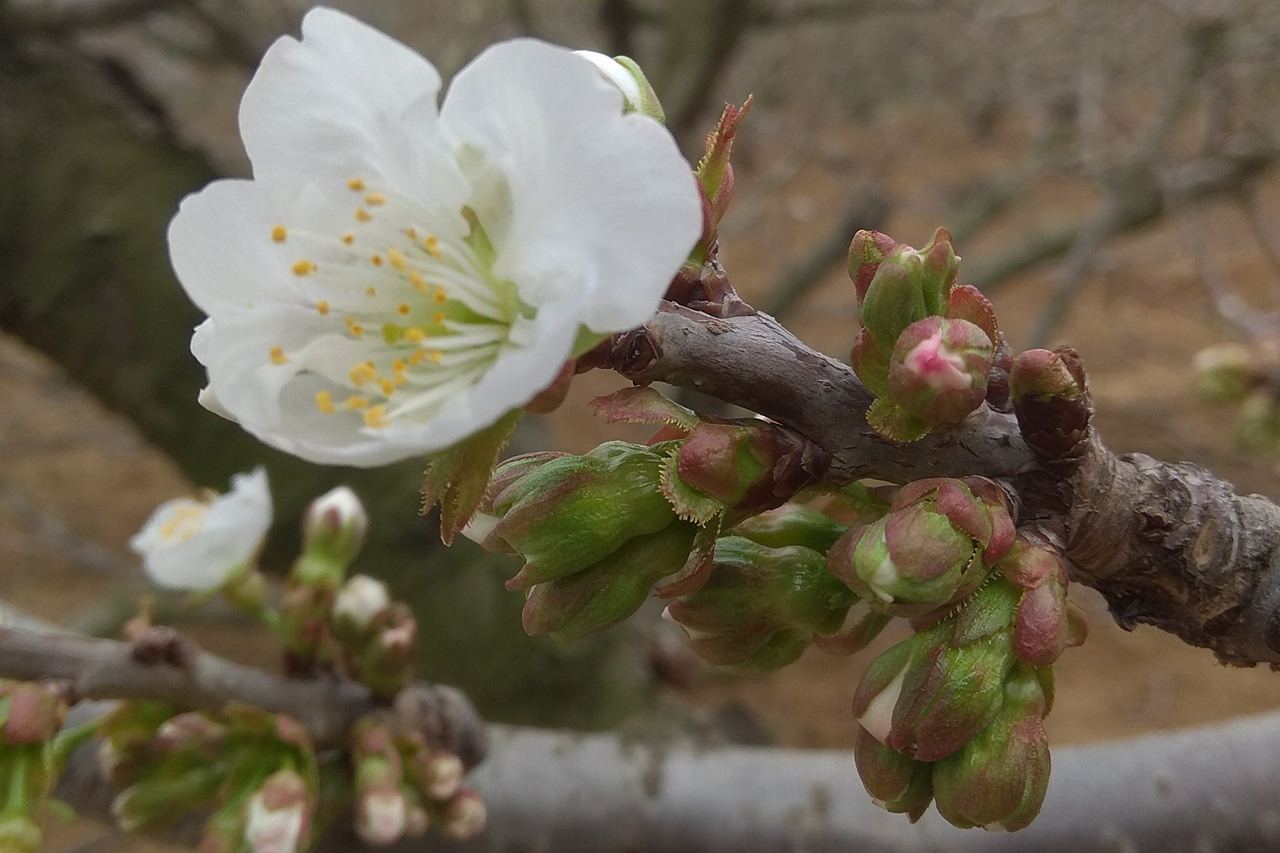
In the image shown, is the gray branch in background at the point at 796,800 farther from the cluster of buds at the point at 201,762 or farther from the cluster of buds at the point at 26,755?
the cluster of buds at the point at 26,755

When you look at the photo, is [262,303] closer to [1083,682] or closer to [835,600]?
[835,600]

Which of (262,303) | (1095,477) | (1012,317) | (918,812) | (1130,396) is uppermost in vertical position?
(1095,477)

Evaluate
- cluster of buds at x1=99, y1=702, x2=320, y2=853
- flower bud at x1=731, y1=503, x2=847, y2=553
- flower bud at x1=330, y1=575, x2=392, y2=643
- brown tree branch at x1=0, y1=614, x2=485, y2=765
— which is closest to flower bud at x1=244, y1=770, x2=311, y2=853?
cluster of buds at x1=99, y1=702, x2=320, y2=853

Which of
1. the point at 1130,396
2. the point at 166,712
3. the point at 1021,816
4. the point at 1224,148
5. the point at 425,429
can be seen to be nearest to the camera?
the point at 425,429

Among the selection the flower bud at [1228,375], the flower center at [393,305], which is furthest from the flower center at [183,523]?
the flower bud at [1228,375]

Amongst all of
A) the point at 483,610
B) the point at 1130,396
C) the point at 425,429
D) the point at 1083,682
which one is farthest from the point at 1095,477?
the point at 1130,396

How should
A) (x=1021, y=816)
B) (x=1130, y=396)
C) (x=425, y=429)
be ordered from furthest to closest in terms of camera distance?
(x=1130, y=396)
(x=1021, y=816)
(x=425, y=429)

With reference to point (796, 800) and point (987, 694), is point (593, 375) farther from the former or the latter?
point (987, 694)

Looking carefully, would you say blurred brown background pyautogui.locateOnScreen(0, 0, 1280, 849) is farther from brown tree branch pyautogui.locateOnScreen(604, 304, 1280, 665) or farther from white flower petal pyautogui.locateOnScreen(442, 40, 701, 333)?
white flower petal pyautogui.locateOnScreen(442, 40, 701, 333)
